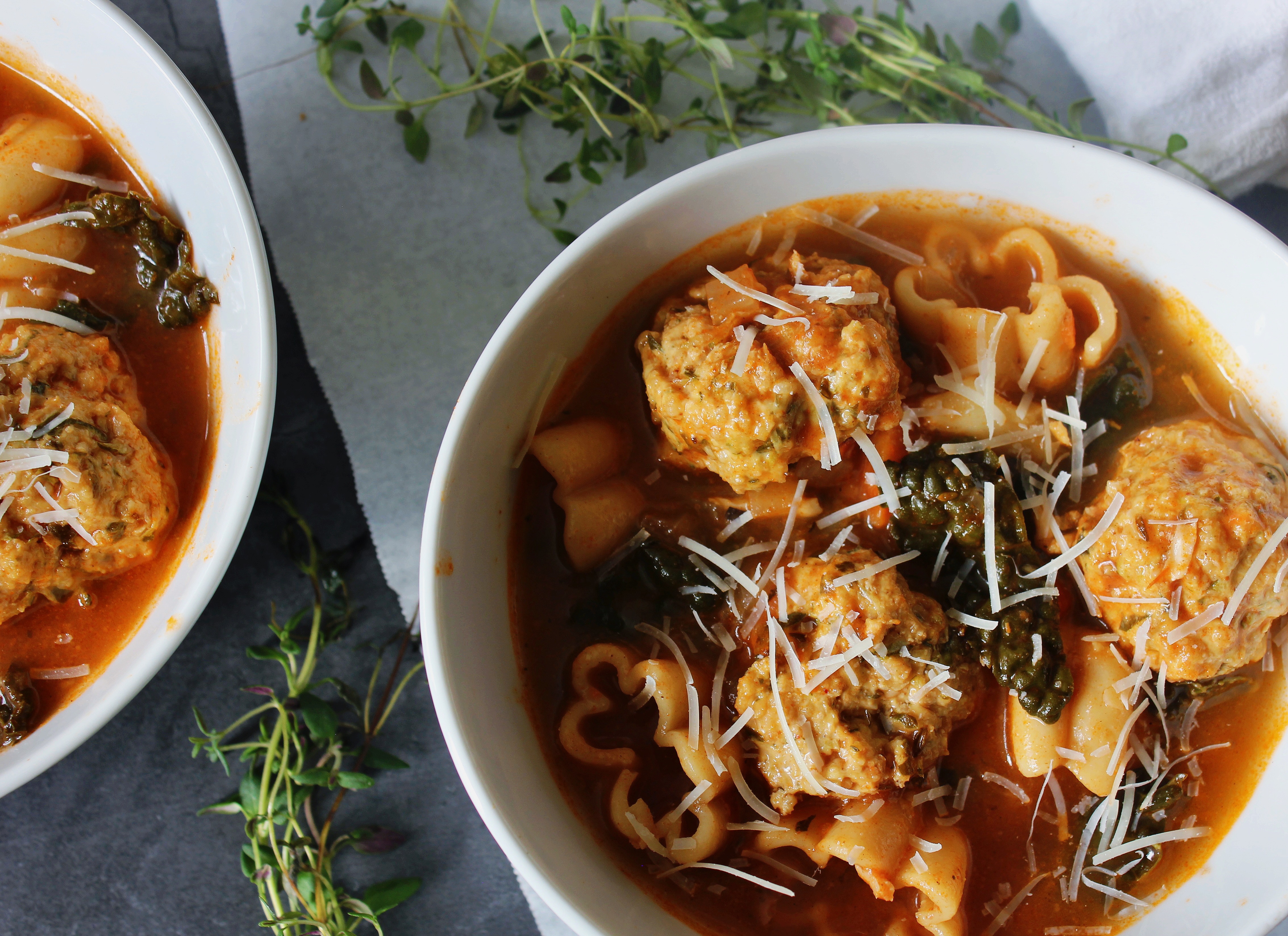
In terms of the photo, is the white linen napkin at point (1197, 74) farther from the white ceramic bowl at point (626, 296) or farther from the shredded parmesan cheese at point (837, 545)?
the shredded parmesan cheese at point (837, 545)

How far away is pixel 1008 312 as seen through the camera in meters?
2.80

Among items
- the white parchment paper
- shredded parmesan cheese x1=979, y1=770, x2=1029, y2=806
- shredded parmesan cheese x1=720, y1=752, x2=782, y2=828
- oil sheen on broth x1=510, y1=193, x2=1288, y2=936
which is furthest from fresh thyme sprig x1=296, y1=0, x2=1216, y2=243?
shredded parmesan cheese x1=979, y1=770, x2=1029, y2=806

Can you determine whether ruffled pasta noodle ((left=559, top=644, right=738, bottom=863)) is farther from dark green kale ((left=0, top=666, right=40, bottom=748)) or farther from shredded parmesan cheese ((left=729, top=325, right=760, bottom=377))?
dark green kale ((left=0, top=666, right=40, bottom=748))

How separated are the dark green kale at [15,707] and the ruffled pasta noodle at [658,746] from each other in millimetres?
1737

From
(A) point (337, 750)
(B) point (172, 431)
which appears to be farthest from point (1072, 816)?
(B) point (172, 431)

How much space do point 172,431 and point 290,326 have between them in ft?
2.21

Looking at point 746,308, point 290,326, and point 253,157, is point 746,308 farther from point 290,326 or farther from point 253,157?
point 253,157

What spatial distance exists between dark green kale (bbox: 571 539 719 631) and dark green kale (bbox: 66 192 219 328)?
5.19ft

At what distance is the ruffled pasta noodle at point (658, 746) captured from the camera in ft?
8.68

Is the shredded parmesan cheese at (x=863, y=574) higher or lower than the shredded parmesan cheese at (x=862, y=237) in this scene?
lower

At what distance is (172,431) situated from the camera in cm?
305

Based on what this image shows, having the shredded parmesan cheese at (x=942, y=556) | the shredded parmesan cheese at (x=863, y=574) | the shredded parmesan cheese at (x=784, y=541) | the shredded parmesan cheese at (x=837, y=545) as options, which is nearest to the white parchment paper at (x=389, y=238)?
the shredded parmesan cheese at (x=784, y=541)

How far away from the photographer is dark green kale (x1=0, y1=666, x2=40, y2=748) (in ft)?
9.47

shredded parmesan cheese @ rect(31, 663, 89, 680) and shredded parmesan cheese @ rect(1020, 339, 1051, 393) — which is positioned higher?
shredded parmesan cheese @ rect(1020, 339, 1051, 393)
